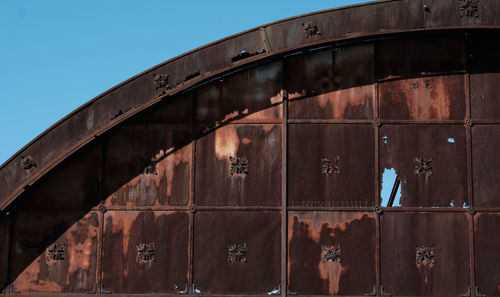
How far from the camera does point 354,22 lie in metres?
15.6

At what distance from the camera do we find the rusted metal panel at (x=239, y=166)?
15648mm

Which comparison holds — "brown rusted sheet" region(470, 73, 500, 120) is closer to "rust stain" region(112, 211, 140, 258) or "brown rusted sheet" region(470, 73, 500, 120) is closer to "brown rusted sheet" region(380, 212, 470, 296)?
"brown rusted sheet" region(380, 212, 470, 296)

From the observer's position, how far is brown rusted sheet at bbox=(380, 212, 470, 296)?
15234 millimetres

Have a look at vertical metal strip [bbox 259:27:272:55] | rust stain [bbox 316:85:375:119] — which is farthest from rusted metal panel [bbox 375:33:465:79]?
vertical metal strip [bbox 259:27:272:55]

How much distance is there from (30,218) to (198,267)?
10.8ft

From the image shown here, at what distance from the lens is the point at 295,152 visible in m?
A: 15.8

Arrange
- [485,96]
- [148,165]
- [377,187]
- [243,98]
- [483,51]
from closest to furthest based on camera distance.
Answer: [377,187] < [148,165] < [485,96] < [243,98] < [483,51]

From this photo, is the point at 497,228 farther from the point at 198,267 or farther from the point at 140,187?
the point at 140,187

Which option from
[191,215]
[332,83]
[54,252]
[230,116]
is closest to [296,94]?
[332,83]

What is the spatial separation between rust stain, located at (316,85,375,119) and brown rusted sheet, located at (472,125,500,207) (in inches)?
83.2

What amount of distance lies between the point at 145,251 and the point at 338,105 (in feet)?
15.0

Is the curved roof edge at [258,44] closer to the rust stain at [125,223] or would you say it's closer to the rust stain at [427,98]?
the rust stain at [427,98]

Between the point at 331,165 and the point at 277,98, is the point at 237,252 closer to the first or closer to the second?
the point at 331,165

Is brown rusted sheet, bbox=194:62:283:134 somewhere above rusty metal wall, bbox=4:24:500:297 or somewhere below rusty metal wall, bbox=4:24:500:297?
above
